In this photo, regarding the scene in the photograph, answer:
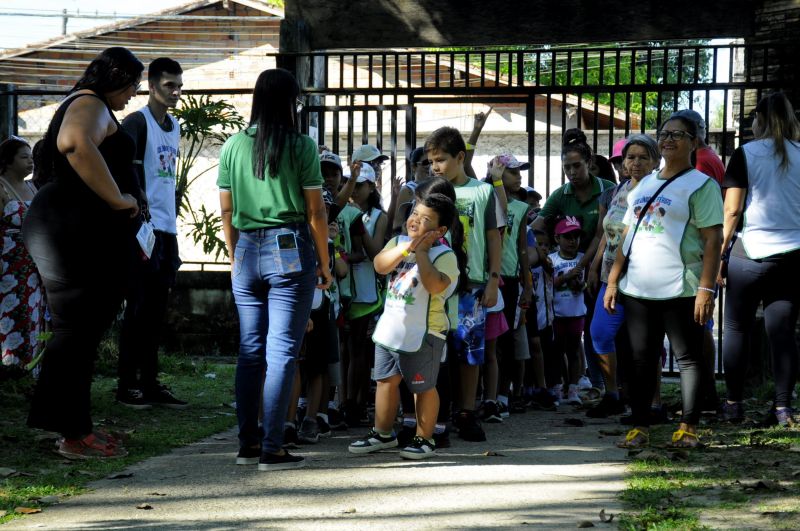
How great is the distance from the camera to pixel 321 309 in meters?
6.01

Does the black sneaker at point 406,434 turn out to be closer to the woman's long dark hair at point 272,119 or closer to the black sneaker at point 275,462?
the black sneaker at point 275,462

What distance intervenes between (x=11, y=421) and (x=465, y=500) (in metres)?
3.14

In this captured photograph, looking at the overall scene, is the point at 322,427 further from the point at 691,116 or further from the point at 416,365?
the point at 691,116

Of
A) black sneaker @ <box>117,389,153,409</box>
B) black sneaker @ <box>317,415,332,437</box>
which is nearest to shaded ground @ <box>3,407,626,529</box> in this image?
black sneaker @ <box>317,415,332,437</box>

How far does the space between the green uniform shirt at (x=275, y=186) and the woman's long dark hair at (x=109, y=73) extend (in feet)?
2.70

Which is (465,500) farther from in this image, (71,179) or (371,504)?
(71,179)

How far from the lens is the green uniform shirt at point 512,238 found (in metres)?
7.12

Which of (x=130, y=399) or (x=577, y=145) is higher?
(x=577, y=145)

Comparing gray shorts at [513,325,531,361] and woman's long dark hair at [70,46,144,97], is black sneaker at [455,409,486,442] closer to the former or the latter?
gray shorts at [513,325,531,361]

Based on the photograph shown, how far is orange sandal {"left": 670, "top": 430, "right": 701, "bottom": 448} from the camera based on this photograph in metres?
5.68

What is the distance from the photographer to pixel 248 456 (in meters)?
5.12

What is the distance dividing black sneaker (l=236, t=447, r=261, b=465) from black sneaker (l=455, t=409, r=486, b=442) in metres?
1.40

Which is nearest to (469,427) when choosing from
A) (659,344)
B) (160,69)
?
(659,344)

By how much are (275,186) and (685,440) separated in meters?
2.62
